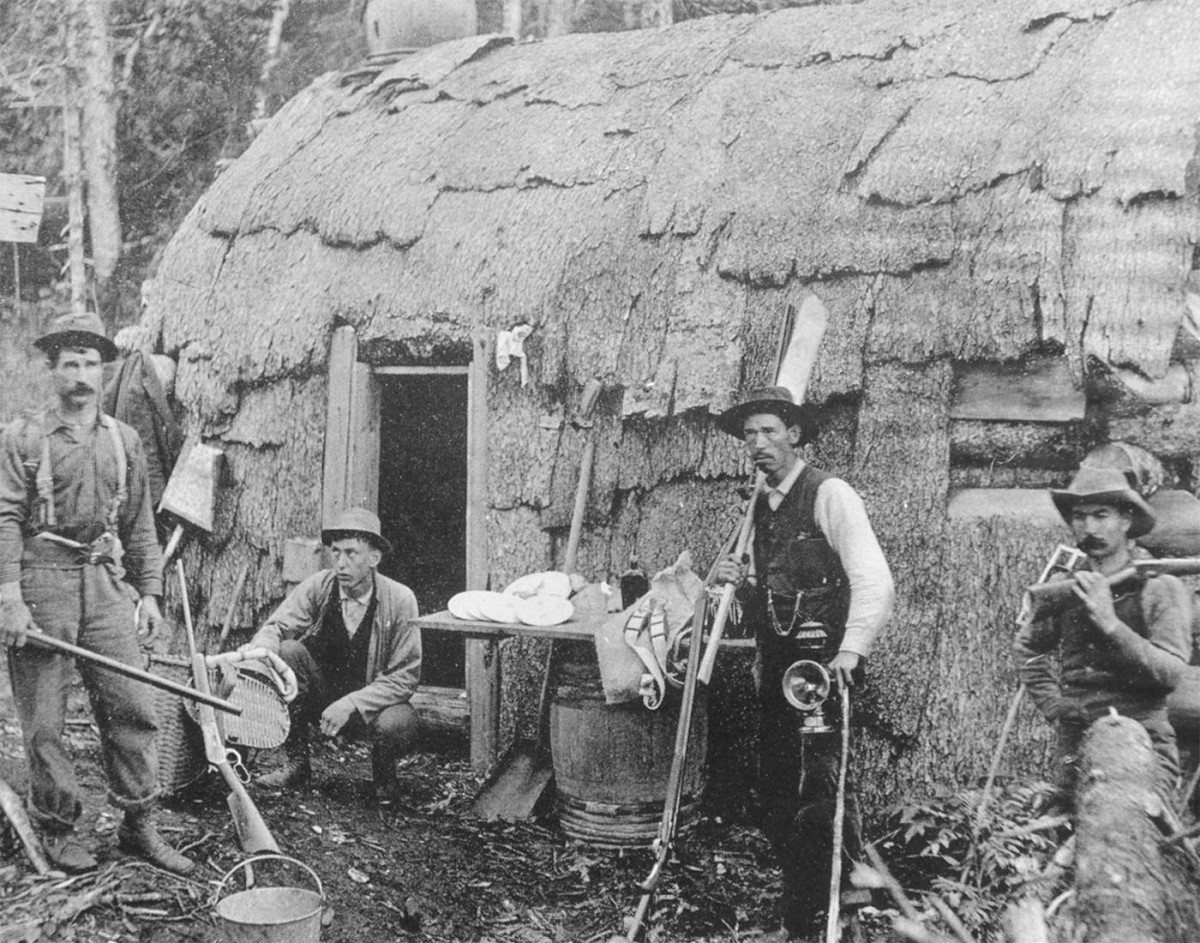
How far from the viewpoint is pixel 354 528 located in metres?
5.75

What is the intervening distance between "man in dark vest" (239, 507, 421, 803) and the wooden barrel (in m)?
0.91

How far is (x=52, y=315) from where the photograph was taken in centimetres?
1216

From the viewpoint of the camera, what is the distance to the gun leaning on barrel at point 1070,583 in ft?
12.8

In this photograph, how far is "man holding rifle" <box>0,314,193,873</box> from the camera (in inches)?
176

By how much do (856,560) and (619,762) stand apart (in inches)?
70.5

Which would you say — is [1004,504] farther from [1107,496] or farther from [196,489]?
[196,489]

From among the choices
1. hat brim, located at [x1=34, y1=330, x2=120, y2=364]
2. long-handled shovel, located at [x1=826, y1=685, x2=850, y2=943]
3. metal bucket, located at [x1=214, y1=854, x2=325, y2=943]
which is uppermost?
hat brim, located at [x1=34, y1=330, x2=120, y2=364]

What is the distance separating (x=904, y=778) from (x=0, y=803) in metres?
3.96

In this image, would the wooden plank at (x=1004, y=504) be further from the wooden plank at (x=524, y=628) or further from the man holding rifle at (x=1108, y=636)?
the wooden plank at (x=524, y=628)

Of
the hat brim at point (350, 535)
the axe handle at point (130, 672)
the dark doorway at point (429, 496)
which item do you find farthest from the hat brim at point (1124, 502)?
the dark doorway at point (429, 496)

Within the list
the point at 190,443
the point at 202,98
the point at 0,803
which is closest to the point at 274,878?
the point at 0,803

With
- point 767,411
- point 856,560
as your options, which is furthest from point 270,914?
point 767,411

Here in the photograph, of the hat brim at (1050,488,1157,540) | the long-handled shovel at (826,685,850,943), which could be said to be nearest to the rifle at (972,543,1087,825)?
the hat brim at (1050,488,1157,540)

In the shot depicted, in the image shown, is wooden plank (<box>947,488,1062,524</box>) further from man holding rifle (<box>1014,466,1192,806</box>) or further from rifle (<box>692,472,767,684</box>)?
rifle (<box>692,472,767,684</box>)
